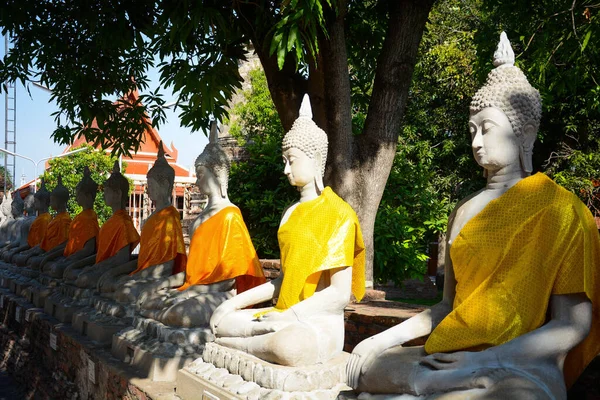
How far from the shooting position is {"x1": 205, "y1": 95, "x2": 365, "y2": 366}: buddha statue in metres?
4.01

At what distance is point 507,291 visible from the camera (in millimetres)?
3051

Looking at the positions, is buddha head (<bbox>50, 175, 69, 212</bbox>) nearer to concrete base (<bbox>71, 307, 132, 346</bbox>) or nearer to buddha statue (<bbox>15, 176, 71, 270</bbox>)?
buddha statue (<bbox>15, 176, 71, 270</bbox>)

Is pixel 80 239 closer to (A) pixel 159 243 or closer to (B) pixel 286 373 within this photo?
(A) pixel 159 243

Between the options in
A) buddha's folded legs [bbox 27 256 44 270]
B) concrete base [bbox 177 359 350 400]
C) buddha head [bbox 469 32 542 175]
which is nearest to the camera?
buddha head [bbox 469 32 542 175]

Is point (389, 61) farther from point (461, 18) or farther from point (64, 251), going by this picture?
point (461, 18)

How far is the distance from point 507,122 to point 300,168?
1646 millimetres

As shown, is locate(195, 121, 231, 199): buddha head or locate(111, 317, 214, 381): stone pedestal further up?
locate(195, 121, 231, 199): buddha head

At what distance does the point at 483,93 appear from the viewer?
3.33m

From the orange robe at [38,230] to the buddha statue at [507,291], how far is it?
983 cm

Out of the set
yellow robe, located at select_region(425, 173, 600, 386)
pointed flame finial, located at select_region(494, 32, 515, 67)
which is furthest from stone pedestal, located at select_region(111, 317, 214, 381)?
pointed flame finial, located at select_region(494, 32, 515, 67)

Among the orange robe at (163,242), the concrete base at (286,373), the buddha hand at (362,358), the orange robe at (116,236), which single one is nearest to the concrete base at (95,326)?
the orange robe at (163,242)

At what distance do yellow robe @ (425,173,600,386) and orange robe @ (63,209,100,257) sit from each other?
6.89 metres

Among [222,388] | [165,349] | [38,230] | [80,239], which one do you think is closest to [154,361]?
[165,349]

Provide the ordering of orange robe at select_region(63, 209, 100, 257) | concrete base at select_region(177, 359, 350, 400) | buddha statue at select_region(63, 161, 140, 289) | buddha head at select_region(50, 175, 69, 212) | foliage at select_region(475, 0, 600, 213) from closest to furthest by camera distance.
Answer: concrete base at select_region(177, 359, 350, 400) → foliage at select_region(475, 0, 600, 213) → buddha statue at select_region(63, 161, 140, 289) → orange robe at select_region(63, 209, 100, 257) → buddha head at select_region(50, 175, 69, 212)
